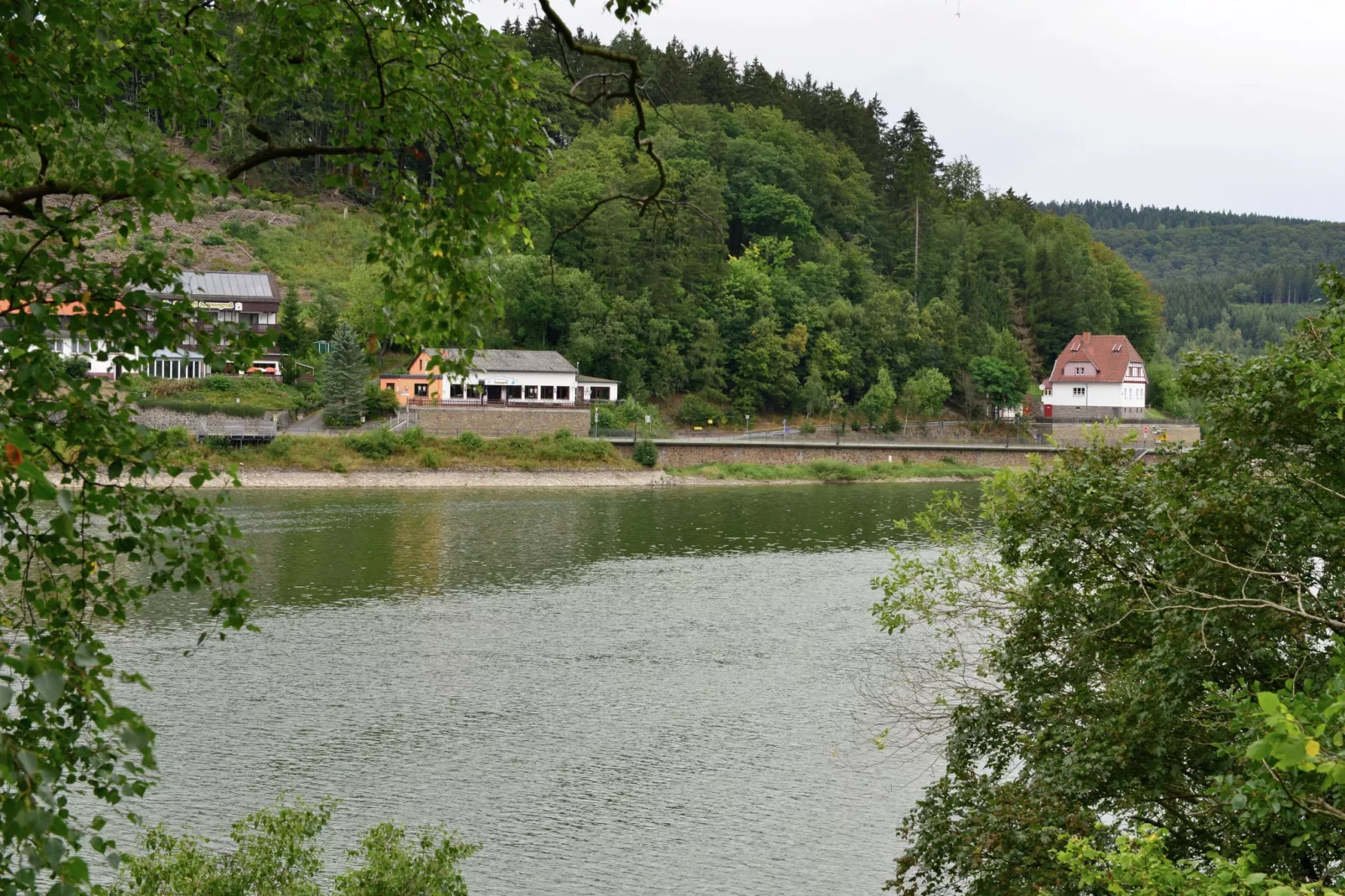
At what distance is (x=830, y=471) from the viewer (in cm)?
6888

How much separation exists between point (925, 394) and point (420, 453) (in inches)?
1467

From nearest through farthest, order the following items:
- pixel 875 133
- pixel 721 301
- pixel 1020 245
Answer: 1. pixel 721 301
2. pixel 1020 245
3. pixel 875 133

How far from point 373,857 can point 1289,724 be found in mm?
8898

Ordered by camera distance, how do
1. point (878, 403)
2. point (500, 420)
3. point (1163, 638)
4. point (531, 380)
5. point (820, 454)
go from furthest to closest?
point (878, 403), point (820, 454), point (531, 380), point (500, 420), point (1163, 638)

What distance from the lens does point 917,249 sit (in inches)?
3942

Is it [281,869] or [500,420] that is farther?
[500,420]

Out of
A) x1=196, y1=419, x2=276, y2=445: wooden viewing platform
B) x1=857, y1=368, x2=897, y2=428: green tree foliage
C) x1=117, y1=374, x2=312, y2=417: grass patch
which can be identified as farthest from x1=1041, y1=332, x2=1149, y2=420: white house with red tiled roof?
x1=196, y1=419, x2=276, y2=445: wooden viewing platform

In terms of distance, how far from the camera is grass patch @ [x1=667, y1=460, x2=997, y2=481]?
219 ft

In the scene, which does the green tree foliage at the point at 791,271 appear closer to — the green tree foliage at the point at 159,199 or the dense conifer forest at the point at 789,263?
the dense conifer forest at the point at 789,263

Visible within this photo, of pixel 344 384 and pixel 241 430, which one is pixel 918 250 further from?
pixel 241 430

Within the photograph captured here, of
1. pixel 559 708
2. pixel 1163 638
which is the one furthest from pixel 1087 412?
pixel 1163 638

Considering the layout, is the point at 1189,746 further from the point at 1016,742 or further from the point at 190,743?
the point at 190,743

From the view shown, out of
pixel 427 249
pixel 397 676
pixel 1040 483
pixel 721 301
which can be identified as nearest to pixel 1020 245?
pixel 721 301

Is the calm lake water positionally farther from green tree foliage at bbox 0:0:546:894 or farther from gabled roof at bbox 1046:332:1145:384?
gabled roof at bbox 1046:332:1145:384
